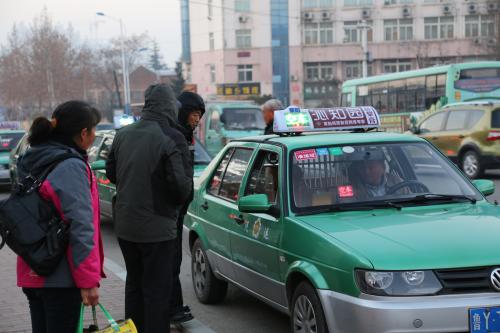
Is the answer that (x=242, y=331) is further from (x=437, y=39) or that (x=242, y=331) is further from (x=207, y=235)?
(x=437, y=39)

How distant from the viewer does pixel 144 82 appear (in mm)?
121625

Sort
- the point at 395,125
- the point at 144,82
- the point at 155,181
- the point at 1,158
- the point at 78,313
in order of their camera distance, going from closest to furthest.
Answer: the point at 78,313
the point at 155,181
the point at 1,158
the point at 395,125
the point at 144,82

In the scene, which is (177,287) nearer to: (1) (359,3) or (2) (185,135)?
Answer: (2) (185,135)

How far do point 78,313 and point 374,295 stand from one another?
1621 mm

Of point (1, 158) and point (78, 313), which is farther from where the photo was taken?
point (1, 158)

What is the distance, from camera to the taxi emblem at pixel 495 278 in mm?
3955

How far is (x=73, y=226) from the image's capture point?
3.38m

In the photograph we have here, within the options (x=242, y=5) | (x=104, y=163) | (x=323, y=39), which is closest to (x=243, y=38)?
(x=242, y=5)

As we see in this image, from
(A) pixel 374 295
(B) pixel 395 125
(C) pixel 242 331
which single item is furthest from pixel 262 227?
(B) pixel 395 125

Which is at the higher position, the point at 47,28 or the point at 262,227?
the point at 47,28

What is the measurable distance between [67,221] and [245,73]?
72.2m

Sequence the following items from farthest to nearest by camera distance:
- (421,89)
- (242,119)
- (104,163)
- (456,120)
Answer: (421,89) → (242,119) → (456,120) → (104,163)

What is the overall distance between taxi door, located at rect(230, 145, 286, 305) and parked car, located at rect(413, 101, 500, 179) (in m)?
11.4

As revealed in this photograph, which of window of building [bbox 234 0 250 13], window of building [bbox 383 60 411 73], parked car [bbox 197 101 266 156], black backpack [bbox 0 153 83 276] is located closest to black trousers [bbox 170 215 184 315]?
black backpack [bbox 0 153 83 276]
